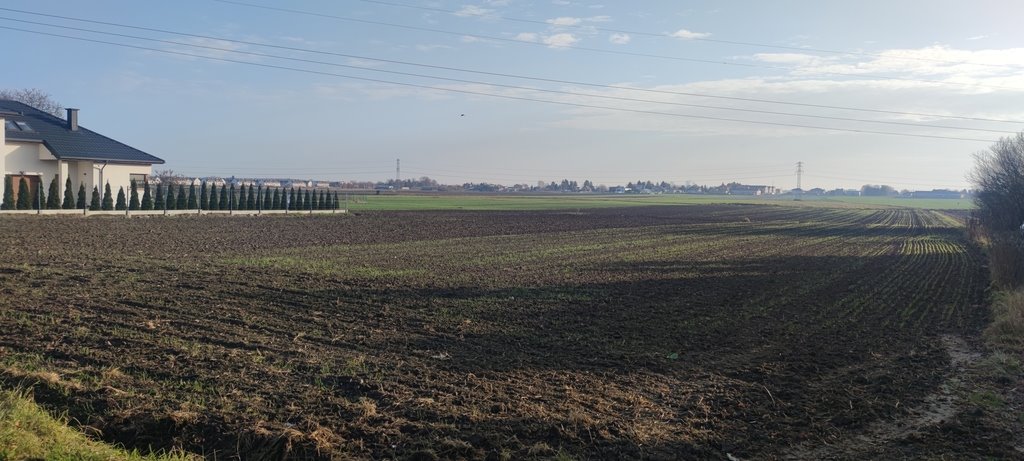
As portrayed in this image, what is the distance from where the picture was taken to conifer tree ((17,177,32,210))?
3619 cm

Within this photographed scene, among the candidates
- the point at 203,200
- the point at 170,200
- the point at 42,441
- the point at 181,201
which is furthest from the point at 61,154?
the point at 42,441

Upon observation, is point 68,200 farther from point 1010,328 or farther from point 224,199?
point 1010,328

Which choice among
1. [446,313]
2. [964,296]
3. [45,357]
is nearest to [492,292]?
[446,313]

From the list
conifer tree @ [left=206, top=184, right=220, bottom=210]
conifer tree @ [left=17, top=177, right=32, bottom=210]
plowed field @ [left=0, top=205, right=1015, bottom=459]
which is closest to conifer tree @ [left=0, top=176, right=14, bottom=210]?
conifer tree @ [left=17, top=177, right=32, bottom=210]

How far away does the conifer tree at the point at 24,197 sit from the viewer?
36188 mm

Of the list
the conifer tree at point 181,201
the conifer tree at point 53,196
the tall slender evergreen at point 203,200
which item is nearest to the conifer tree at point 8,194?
the conifer tree at point 53,196

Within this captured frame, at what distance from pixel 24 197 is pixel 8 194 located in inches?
28.8

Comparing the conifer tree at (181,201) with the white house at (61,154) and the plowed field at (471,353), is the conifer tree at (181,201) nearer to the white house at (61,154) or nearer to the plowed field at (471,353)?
the white house at (61,154)

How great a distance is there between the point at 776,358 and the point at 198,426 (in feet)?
26.5

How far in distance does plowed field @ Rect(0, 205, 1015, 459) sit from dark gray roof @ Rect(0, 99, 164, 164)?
20.5 meters

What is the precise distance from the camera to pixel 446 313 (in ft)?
44.7

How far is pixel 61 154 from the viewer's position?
4009 cm

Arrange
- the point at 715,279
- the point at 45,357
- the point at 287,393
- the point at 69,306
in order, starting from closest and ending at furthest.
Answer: the point at 287,393 → the point at 45,357 → the point at 69,306 → the point at 715,279

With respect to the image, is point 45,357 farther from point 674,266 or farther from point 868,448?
point 674,266
